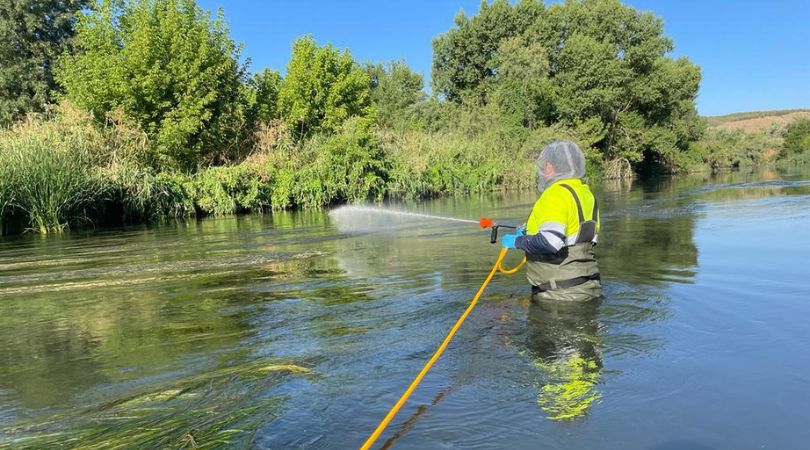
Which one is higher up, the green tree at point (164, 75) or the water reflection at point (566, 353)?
the green tree at point (164, 75)

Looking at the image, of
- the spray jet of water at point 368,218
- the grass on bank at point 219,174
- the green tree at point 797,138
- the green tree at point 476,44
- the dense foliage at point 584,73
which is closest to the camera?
the spray jet of water at point 368,218

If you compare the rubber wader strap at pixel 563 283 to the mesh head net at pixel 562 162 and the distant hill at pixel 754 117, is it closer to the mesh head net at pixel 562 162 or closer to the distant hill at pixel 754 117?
the mesh head net at pixel 562 162

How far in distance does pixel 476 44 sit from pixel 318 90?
2553 centimetres

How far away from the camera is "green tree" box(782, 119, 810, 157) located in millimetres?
82675

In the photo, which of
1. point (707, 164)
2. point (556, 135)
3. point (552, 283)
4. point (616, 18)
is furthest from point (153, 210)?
point (707, 164)

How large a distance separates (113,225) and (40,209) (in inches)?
116

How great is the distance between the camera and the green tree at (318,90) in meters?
39.6

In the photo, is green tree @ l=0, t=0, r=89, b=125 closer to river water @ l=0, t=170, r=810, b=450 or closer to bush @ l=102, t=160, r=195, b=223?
bush @ l=102, t=160, r=195, b=223

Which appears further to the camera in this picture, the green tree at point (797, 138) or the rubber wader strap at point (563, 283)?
the green tree at point (797, 138)

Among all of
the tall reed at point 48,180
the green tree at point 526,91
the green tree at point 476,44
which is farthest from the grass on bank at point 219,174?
the green tree at point 476,44

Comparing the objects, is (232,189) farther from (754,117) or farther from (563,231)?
(754,117)

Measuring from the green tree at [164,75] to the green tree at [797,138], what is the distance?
81.1m

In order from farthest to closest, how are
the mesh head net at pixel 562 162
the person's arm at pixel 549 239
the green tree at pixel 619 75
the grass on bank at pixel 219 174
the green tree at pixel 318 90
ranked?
the green tree at pixel 619 75
the green tree at pixel 318 90
the grass on bank at pixel 219 174
the mesh head net at pixel 562 162
the person's arm at pixel 549 239

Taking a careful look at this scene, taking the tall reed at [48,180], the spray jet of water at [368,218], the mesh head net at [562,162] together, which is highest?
the tall reed at [48,180]
